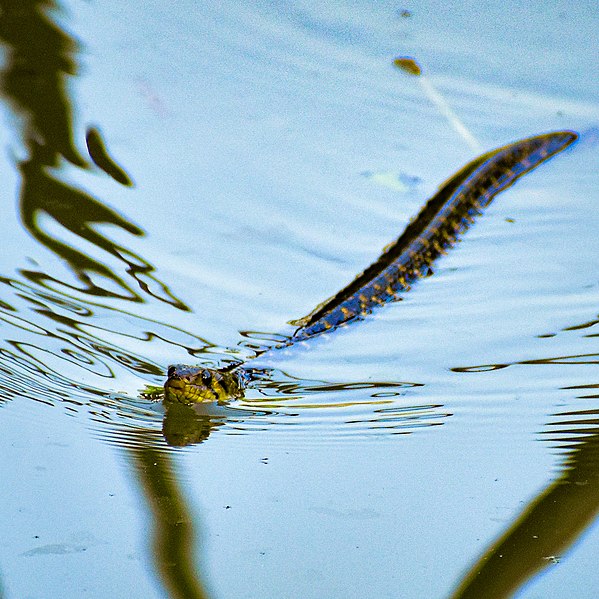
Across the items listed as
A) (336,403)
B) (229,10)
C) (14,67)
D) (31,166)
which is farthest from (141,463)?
(229,10)

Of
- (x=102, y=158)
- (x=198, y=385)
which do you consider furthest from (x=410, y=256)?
(x=198, y=385)

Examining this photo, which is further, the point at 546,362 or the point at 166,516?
the point at 546,362

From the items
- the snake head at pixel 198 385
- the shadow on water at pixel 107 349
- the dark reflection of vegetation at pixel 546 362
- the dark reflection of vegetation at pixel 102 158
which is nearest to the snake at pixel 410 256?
the snake head at pixel 198 385

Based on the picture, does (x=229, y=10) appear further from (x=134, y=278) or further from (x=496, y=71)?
(x=134, y=278)

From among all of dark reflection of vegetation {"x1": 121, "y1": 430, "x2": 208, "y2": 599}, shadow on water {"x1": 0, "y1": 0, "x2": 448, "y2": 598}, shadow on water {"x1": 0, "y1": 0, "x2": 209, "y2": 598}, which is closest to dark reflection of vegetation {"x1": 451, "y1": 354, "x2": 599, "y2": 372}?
shadow on water {"x1": 0, "y1": 0, "x2": 448, "y2": 598}

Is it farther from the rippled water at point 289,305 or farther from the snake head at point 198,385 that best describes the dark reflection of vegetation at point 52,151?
the snake head at point 198,385

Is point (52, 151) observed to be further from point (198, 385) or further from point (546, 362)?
point (546, 362)

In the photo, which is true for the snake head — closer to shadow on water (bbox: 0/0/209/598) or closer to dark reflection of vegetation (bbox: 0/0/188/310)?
shadow on water (bbox: 0/0/209/598)

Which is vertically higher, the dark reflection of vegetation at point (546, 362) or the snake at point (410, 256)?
the snake at point (410, 256)
